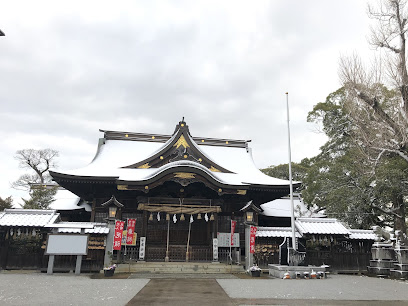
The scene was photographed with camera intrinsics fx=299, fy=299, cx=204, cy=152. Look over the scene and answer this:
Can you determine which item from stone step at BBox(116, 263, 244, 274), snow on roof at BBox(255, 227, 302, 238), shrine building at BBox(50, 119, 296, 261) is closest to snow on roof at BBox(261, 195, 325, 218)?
shrine building at BBox(50, 119, 296, 261)

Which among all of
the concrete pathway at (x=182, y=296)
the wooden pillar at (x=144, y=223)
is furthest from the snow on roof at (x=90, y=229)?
the concrete pathway at (x=182, y=296)

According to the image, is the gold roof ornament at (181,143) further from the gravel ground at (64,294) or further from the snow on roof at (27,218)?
the gravel ground at (64,294)

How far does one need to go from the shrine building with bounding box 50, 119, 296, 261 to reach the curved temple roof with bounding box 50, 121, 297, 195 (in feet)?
0.19

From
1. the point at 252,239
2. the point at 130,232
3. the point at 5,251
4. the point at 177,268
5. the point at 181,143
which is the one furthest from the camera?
the point at 181,143

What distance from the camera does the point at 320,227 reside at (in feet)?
55.1

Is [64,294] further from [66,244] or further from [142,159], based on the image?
[142,159]

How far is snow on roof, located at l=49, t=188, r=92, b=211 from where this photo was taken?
65.3 ft

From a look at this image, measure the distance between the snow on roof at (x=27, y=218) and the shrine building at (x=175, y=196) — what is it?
2221 millimetres

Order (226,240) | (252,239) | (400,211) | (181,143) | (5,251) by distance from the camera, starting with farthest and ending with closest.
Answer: (400,211), (181,143), (226,240), (252,239), (5,251)

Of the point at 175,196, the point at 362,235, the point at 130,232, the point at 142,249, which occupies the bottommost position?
the point at 142,249

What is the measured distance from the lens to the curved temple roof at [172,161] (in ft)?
56.0

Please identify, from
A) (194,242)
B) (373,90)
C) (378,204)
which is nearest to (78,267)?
(194,242)

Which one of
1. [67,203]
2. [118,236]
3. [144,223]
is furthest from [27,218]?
[144,223]

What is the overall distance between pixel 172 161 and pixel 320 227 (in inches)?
384
